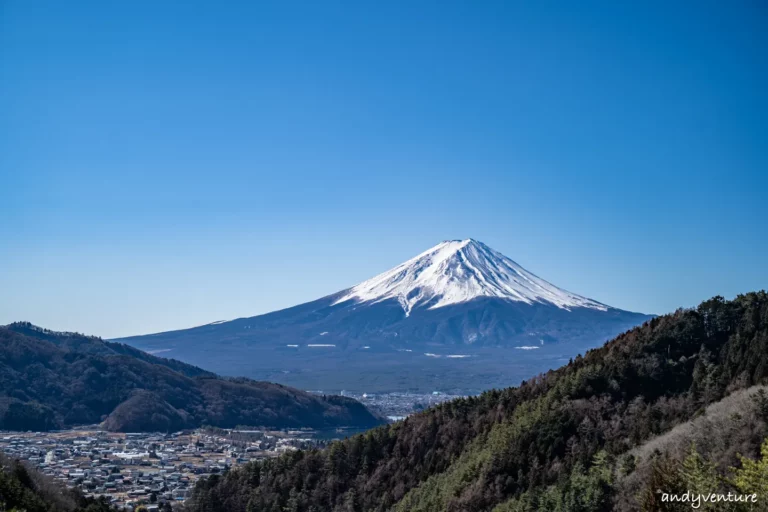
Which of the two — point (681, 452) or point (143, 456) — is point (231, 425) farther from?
point (681, 452)

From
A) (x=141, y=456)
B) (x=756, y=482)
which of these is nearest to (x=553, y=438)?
(x=756, y=482)

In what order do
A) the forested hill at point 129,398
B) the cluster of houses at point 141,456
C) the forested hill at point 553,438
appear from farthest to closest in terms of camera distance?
the forested hill at point 129,398 → the cluster of houses at point 141,456 → the forested hill at point 553,438

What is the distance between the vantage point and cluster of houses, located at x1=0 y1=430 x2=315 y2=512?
219 ft

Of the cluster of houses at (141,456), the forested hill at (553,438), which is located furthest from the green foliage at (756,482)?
the cluster of houses at (141,456)

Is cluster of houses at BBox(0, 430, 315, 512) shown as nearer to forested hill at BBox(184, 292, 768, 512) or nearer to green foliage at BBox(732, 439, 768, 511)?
forested hill at BBox(184, 292, 768, 512)

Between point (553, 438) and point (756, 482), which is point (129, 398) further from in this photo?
point (756, 482)

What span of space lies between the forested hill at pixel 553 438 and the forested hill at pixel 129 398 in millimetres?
64491

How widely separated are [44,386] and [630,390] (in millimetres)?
106338

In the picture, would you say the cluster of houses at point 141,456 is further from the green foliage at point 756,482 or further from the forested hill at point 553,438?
the green foliage at point 756,482

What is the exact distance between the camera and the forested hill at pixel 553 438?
34219mm

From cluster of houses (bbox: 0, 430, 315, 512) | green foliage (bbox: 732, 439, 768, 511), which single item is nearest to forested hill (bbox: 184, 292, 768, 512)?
green foliage (bbox: 732, 439, 768, 511)

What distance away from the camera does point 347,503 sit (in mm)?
49781

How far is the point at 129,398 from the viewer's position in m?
125

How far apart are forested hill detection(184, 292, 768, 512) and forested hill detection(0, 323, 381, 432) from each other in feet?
212
